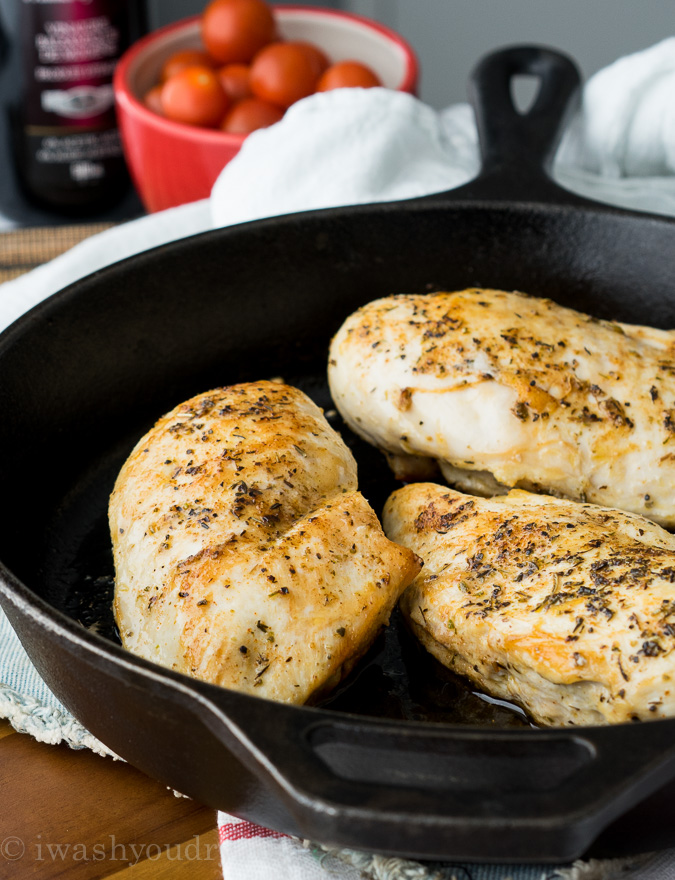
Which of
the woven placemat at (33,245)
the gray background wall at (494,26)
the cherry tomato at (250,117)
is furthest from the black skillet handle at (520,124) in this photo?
the gray background wall at (494,26)

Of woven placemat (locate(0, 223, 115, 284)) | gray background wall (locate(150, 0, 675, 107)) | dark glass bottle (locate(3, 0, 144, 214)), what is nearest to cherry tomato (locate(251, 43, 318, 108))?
dark glass bottle (locate(3, 0, 144, 214))

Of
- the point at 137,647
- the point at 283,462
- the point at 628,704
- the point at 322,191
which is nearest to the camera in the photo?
the point at 628,704

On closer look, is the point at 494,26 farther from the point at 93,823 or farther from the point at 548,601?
the point at 93,823

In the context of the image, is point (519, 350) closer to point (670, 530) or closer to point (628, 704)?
point (670, 530)

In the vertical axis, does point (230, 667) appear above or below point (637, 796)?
below

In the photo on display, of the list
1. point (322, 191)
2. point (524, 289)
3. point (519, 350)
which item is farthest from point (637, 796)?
point (322, 191)

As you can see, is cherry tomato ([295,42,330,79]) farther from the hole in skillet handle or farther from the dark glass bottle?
the hole in skillet handle

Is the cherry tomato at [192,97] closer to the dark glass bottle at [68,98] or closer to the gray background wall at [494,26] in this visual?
the dark glass bottle at [68,98]
